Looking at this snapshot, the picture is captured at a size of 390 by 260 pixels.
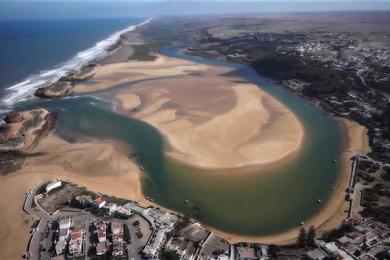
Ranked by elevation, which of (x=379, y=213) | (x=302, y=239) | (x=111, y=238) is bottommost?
(x=302, y=239)

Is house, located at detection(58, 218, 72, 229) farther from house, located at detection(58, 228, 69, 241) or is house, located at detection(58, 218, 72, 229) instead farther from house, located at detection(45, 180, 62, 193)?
house, located at detection(45, 180, 62, 193)

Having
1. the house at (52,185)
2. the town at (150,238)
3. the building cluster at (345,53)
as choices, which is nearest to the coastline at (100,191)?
the town at (150,238)

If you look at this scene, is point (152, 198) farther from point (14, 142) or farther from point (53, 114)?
point (53, 114)

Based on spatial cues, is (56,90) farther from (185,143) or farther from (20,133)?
(185,143)

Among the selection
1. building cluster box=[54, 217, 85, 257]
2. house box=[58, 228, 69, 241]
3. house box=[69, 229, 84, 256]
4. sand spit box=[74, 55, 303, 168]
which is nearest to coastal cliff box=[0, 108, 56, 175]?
sand spit box=[74, 55, 303, 168]

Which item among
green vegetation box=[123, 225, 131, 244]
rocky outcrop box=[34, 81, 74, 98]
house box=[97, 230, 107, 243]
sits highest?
rocky outcrop box=[34, 81, 74, 98]

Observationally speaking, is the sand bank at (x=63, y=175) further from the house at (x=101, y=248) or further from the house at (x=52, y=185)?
the house at (x=101, y=248)

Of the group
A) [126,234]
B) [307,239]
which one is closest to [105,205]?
[126,234]
